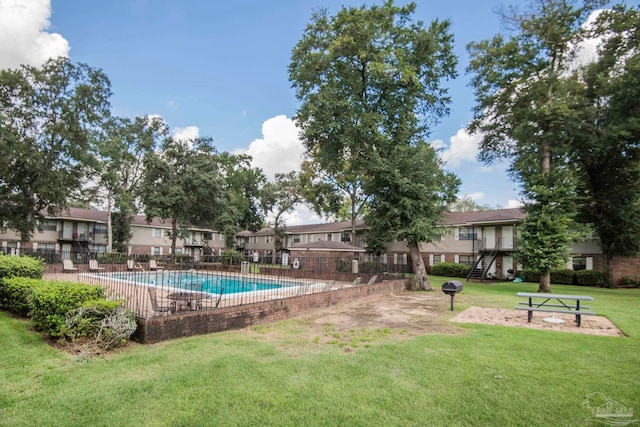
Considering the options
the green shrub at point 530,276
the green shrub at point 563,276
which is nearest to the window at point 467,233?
the green shrub at point 530,276

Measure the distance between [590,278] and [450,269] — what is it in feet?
31.4

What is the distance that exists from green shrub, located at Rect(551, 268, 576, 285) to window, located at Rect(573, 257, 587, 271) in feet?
4.53

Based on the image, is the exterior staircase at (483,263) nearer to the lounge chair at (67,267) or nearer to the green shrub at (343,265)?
the green shrub at (343,265)

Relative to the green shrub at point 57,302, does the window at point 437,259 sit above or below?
below

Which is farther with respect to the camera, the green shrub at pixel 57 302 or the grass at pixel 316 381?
the green shrub at pixel 57 302

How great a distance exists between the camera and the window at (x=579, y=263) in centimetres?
2604

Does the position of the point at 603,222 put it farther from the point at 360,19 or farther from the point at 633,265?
the point at 360,19

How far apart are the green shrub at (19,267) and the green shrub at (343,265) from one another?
1627 centimetres

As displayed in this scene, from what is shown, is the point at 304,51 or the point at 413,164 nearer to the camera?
the point at 413,164

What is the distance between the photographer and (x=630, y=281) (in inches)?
921

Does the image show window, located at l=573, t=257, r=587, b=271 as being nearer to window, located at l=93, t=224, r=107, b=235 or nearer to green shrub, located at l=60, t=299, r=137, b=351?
green shrub, located at l=60, t=299, r=137, b=351

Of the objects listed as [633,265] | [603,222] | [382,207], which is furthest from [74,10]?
[633,265]

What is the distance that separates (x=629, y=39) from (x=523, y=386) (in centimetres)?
2469

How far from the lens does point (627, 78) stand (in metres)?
17.3
